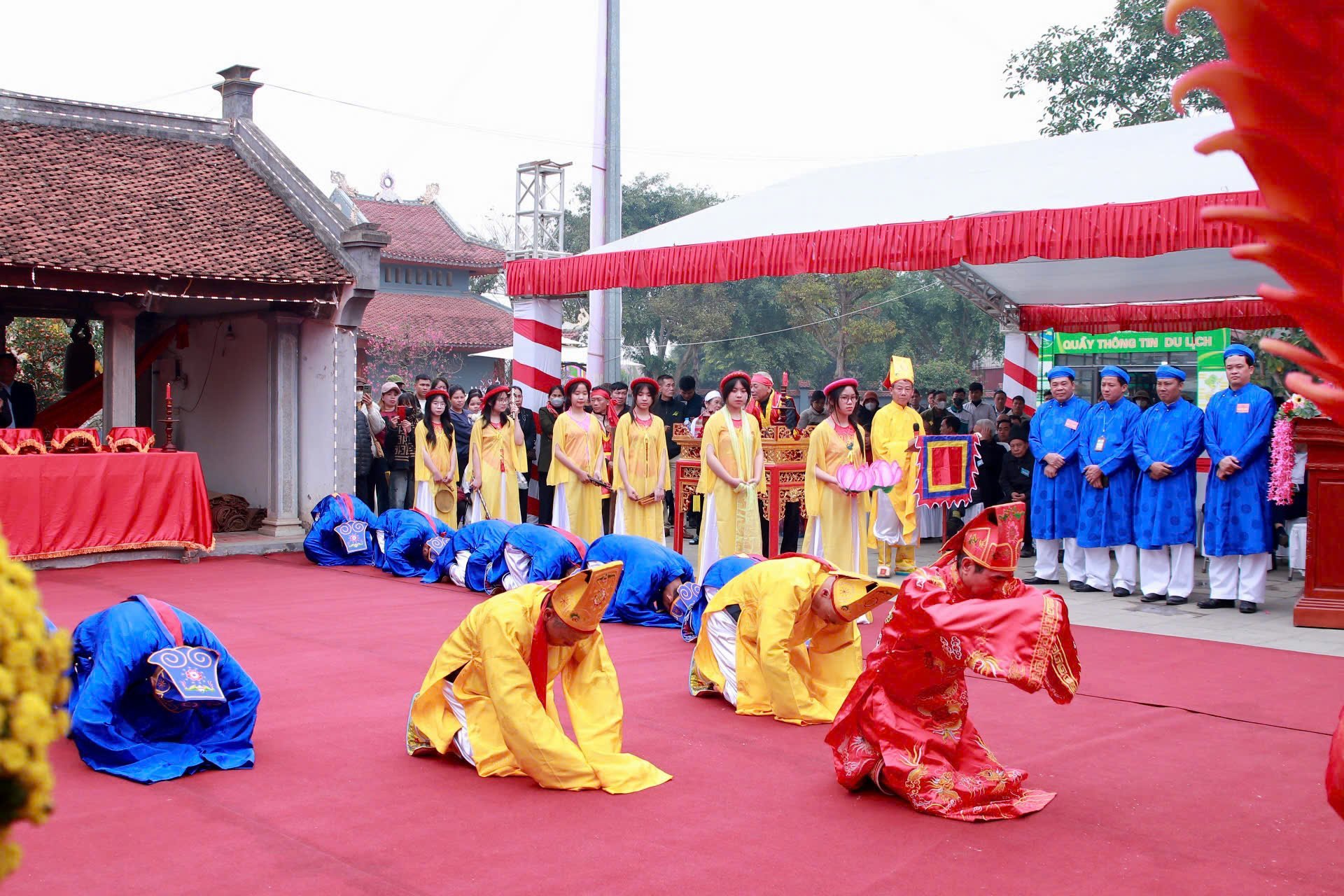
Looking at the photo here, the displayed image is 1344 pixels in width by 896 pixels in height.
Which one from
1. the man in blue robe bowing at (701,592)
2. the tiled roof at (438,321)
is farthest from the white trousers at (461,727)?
the tiled roof at (438,321)

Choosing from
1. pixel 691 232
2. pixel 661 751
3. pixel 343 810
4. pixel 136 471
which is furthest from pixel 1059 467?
pixel 136 471

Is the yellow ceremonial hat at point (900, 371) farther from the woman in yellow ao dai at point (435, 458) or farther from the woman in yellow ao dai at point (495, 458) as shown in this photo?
the woman in yellow ao dai at point (435, 458)

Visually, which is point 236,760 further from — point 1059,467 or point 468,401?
point 468,401

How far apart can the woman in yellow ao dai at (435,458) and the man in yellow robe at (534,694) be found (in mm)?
5890

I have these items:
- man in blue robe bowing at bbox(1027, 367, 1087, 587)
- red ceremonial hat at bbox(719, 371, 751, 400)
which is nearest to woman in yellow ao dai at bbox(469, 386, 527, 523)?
red ceremonial hat at bbox(719, 371, 751, 400)

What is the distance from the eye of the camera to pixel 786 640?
4945mm

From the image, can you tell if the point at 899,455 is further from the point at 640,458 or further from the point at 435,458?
the point at 435,458

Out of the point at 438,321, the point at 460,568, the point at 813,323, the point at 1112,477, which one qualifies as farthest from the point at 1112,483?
the point at 438,321

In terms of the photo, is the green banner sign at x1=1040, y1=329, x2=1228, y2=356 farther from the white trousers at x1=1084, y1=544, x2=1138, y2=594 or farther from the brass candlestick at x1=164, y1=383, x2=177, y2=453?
the brass candlestick at x1=164, y1=383, x2=177, y2=453

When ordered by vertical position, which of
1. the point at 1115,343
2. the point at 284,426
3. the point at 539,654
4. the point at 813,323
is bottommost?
the point at 539,654

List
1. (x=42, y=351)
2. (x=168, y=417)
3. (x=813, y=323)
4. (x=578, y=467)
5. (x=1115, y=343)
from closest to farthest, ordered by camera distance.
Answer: (x=578, y=467) → (x=168, y=417) → (x=1115, y=343) → (x=42, y=351) → (x=813, y=323)

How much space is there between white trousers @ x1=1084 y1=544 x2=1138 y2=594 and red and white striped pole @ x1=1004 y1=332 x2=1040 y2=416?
549 cm

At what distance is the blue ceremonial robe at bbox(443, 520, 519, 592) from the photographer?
8242 millimetres

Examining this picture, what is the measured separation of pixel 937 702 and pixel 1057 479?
5.04m
